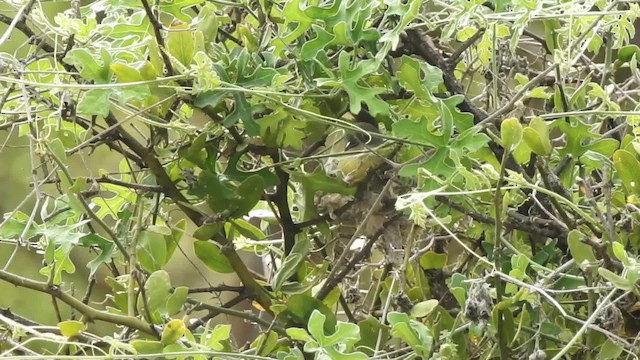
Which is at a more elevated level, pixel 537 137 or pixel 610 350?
pixel 537 137

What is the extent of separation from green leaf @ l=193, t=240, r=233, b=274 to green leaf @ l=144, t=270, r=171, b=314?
62 mm

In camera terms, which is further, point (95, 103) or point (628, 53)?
point (628, 53)

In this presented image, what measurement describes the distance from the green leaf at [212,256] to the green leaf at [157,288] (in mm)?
62

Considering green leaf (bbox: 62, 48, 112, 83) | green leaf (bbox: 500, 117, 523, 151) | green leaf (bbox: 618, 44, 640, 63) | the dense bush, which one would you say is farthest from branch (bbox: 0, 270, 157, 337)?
green leaf (bbox: 618, 44, 640, 63)

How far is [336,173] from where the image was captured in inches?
18.8

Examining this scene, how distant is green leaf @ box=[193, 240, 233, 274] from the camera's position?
0.48 m

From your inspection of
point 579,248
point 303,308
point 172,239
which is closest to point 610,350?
point 579,248

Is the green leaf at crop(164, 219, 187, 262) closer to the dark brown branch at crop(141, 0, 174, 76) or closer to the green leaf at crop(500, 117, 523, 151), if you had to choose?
the dark brown branch at crop(141, 0, 174, 76)

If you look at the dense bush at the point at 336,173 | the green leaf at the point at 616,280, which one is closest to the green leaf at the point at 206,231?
the dense bush at the point at 336,173

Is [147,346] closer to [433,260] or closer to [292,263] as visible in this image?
[292,263]

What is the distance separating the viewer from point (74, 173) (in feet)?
3.71

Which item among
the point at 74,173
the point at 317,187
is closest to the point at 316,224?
the point at 317,187

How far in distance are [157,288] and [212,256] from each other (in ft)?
0.24

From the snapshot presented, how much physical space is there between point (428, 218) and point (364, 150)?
0.06 m
